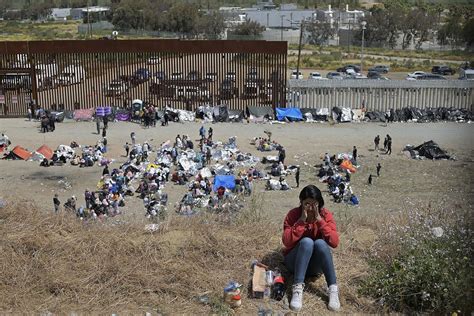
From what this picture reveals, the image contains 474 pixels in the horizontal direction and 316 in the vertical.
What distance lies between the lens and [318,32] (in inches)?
2916

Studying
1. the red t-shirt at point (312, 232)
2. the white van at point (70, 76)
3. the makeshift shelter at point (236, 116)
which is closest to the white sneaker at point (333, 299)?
the red t-shirt at point (312, 232)

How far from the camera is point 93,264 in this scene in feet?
17.1

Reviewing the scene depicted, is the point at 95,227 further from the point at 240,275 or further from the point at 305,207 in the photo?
the point at 305,207

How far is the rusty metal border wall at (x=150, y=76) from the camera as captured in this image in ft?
90.9

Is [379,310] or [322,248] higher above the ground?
[322,248]

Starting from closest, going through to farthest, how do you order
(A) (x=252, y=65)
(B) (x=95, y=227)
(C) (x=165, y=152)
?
(B) (x=95, y=227)
(C) (x=165, y=152)
(A) (x=252, y=65)

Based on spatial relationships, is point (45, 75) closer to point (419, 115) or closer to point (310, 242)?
point (419, 115)

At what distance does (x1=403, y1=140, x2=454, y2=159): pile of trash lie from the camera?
66.9 ft

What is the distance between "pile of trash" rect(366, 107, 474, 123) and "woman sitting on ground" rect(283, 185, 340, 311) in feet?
73.6

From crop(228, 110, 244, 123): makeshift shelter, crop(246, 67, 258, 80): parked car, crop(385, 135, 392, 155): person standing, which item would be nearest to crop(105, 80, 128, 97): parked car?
crop(228, 110, 244, 123): makeshift shelter

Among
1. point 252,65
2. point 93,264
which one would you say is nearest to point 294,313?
point 93,264

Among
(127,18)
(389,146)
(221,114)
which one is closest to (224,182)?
(389,146)

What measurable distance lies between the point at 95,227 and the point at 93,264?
3.30ft

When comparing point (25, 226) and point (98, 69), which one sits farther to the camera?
point (98, 69)
